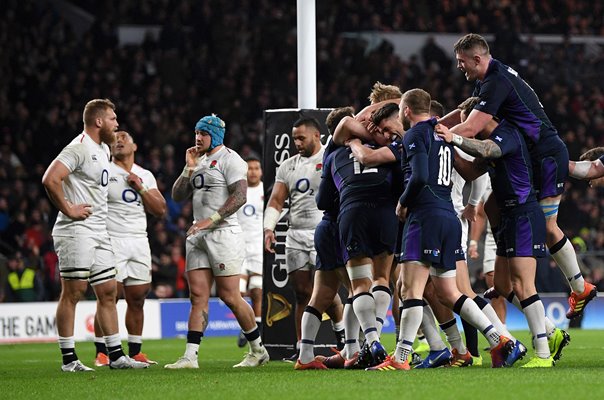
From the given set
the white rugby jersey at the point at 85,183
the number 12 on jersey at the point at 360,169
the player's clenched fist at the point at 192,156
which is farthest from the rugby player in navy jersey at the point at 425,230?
the white rugby jersey at the point at 85,183

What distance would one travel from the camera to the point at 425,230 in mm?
8852

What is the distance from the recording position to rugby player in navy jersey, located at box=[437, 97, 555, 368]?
9.16m

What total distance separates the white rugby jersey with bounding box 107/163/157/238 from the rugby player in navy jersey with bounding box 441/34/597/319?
4.22m

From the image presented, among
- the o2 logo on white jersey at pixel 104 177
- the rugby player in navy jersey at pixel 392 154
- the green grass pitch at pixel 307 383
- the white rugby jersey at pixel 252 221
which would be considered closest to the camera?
the green grass pitch at pixel 307 383

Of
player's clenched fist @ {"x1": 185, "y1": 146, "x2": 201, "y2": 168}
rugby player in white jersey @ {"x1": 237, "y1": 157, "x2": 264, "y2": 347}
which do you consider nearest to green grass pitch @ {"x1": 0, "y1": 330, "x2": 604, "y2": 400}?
player's clenched fist @ {"x1": 185, "y1": 146, "x2": 201, "y2": 168}

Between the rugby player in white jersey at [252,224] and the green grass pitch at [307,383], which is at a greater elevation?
the rugby player in white jersey at [252,224]

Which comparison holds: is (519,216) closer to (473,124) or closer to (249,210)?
(473,124)

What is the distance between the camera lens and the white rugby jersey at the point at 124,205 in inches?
479

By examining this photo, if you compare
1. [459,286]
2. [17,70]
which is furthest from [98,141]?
[17,70]

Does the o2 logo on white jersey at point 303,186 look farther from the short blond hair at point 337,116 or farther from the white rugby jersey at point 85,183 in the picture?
the white rugby jersey at point 85,183

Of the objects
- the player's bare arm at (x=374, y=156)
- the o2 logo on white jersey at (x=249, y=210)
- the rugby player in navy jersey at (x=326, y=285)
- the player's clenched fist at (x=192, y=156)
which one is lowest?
the rugby player in navy jersey at (x=326, y=285)

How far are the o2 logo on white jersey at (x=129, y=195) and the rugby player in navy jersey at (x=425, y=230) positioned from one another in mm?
4110

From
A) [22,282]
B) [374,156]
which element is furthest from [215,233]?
[22,282]

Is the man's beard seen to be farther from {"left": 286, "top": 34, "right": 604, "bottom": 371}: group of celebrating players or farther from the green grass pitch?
{"left": 286, "top": 34, "right": 604, "bottom": 371}: group of celebrating players
